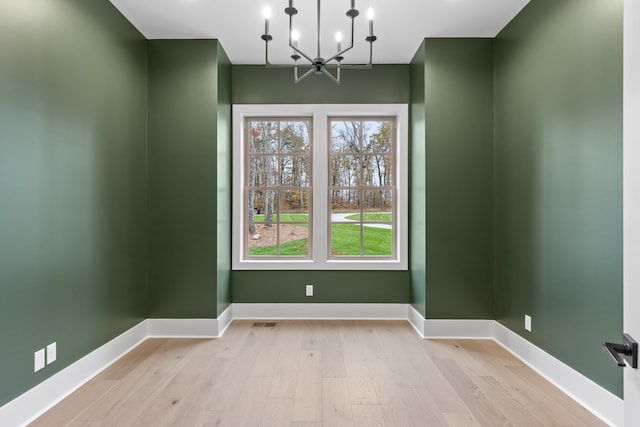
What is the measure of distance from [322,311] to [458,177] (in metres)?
2.04

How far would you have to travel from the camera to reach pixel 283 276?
162 inches

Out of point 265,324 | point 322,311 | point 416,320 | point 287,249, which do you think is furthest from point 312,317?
point 416,320

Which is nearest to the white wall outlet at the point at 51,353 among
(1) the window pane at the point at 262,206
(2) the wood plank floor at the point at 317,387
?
(2) the wood plank floor at the point at 317,387

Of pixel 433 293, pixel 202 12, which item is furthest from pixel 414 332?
pixel 202 12

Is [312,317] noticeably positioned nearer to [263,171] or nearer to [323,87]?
[263,171]

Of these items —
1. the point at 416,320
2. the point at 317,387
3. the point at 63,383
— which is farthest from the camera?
the point at 416,320

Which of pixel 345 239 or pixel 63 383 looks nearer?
pixel 63 383

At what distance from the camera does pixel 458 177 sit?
3555 millimetres

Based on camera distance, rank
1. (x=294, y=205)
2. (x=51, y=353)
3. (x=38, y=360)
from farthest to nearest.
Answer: (x=294, y=205) < (x=51, y=353) < (x=38, y=360)

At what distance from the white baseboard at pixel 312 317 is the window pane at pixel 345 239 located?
24.2 inches

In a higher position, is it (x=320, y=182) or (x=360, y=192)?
(x=320, y=182)

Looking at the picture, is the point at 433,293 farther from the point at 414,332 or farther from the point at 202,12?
the point at 202,12

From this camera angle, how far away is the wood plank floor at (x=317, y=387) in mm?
2139

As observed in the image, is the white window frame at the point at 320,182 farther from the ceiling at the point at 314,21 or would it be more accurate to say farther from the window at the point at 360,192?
the ceiling at the point at 314,21
